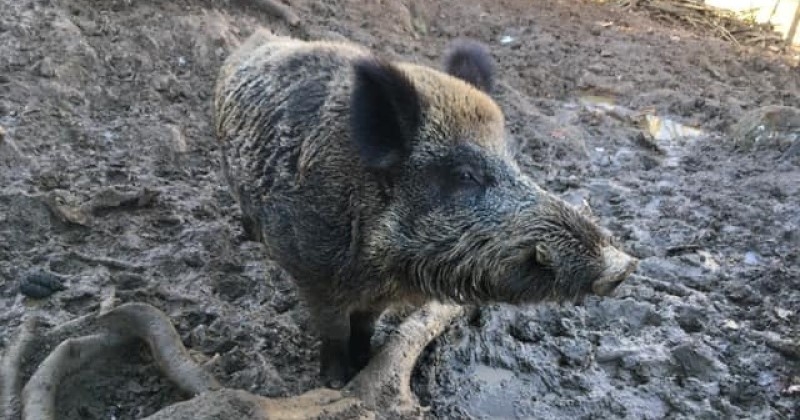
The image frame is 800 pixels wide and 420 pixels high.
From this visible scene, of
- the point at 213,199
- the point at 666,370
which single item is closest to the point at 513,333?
the point at 666,370

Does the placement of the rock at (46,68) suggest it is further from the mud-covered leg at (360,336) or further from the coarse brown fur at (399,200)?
the mud-covered leg at (360,336)

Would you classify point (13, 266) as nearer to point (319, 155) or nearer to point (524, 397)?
point (319, 155)

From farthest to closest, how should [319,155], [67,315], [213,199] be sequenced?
[213,199], [67,315], [319,155]

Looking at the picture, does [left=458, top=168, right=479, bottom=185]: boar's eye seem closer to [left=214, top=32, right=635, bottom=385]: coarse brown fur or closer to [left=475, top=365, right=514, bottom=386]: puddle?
[left=214, top=32, right=635, bottom=385]: coarse brown fur

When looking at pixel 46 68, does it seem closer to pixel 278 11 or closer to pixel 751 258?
pixel 278 11

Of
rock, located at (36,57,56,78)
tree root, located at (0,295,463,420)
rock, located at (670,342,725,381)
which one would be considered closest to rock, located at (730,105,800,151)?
rock, located at (670,342,725,381)

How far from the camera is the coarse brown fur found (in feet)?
9.11

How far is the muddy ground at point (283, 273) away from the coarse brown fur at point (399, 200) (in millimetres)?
658

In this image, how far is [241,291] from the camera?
13.5 ft

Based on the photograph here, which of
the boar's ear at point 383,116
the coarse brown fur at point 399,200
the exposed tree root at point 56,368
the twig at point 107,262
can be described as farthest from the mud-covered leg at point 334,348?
the twig at point 107,262

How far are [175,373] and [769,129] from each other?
18.2 feet

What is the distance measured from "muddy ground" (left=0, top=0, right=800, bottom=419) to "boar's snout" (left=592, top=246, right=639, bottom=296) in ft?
3.97

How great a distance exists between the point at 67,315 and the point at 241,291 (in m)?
0.90

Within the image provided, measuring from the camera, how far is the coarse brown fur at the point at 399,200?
2777mm
